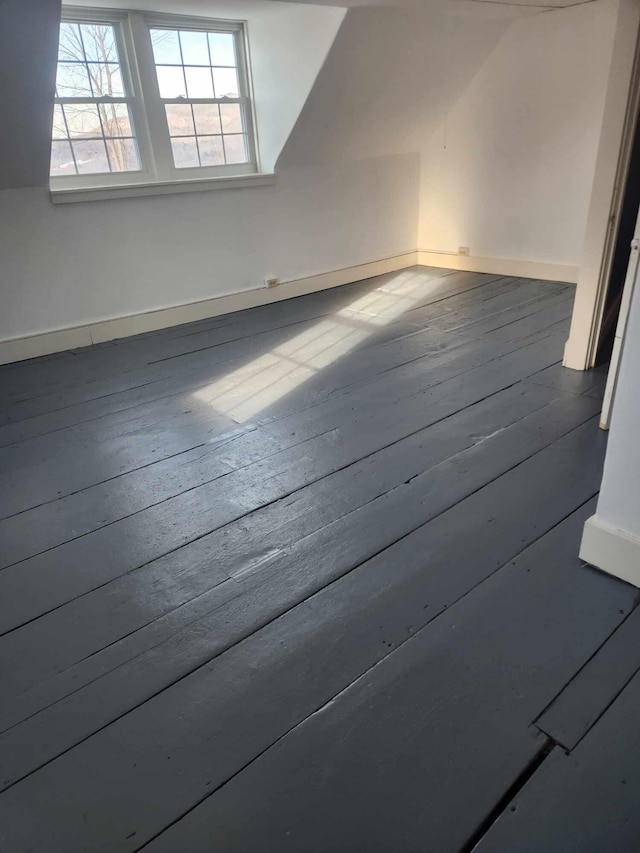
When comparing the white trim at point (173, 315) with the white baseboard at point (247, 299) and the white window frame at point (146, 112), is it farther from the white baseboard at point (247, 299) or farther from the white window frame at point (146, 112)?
the white window frame at point (146, 112)

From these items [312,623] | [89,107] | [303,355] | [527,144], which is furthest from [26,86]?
[527,144]

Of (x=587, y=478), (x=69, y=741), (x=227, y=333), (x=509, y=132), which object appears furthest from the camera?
(x=509, y=132)

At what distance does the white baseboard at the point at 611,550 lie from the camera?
157cm

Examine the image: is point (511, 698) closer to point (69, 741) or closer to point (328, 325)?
point (69, 741)

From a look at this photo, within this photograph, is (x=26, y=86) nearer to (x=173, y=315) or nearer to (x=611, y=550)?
(x=173, y=315)

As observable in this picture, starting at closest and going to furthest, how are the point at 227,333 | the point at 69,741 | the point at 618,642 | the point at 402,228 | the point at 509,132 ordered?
the point at 69,741, the point at 618,642, the point at 227,333, the point at 509,132, the point at 402,228

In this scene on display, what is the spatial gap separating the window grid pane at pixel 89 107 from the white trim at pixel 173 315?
93 cm

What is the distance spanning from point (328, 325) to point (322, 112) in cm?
145

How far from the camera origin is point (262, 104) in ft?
13.3

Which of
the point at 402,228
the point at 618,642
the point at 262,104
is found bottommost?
the point at 618,642

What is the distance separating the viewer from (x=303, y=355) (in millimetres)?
3402

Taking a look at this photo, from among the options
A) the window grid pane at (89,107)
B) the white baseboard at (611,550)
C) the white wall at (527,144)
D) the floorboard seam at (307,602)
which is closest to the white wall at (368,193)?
the white wall at (527,144)

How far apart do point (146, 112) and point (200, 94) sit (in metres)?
0.46

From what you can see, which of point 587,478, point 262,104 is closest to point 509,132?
point 262,104
